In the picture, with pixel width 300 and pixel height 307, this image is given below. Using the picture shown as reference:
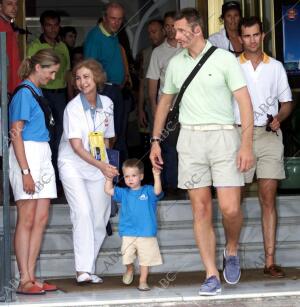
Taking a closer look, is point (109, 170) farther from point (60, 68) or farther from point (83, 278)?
point (60, 68)

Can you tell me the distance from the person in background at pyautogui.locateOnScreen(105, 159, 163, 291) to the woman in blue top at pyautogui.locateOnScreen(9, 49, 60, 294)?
55 centimetres

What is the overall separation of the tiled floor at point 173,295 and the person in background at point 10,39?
1.89 metres

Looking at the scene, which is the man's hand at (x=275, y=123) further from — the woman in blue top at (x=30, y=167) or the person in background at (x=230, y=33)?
the woman in blue top at (x=30, y=167)

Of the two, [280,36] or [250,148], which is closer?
[250,148]

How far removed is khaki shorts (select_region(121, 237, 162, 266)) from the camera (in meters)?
7.34

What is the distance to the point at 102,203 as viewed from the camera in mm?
7707

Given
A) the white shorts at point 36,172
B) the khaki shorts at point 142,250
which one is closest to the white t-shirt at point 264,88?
the khaki shorts at point 142,250

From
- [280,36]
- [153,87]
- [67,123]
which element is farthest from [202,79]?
[280,36]

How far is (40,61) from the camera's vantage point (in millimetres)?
7246

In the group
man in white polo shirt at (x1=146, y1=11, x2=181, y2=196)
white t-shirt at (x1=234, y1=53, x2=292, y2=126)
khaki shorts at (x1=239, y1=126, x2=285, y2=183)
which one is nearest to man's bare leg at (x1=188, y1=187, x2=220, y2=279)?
khaki shorts at (x1=239, y1=126, x2=285, y2=183)

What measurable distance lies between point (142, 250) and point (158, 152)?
85 centimetres

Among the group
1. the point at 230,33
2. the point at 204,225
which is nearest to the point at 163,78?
the point at 230,33

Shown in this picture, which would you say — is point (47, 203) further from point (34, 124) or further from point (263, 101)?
point (263, 101)

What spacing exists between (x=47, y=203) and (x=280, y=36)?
383cm
